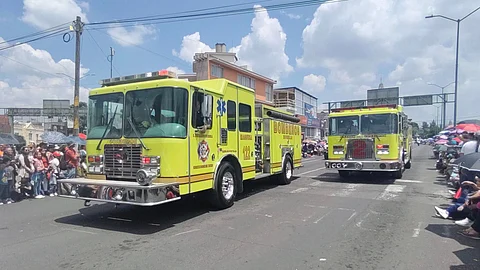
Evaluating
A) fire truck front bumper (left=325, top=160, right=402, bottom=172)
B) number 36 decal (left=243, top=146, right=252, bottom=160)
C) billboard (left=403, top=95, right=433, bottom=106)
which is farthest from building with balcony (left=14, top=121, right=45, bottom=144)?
number 36 decal (left=243, top=146, right=252, bottom=160)

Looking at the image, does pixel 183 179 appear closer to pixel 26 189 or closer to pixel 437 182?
pixel 26 189

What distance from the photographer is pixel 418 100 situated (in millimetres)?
58938

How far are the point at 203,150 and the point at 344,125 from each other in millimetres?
8005

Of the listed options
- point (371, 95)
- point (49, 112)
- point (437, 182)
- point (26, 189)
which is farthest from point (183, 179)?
point (49, 112)

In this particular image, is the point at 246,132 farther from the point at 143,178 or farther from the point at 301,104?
the point at 301,104

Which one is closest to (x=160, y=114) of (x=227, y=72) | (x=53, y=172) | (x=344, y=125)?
(x=53, y=172)

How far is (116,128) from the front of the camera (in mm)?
7379

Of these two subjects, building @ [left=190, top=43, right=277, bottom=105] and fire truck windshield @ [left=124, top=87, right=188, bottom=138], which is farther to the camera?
building @ [left=190, top=43, right=277, bottom=105]

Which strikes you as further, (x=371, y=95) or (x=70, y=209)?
(x=371, y=95)

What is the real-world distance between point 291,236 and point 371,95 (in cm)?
5662

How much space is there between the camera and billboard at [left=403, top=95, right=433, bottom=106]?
57.7 meters

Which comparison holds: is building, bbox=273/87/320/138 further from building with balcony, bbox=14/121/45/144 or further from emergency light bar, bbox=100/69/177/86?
building with balcony, bbox=14/121/45/144

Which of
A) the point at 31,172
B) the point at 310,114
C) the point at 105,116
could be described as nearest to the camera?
the point at 105,116

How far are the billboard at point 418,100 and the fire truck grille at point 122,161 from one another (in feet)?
197
